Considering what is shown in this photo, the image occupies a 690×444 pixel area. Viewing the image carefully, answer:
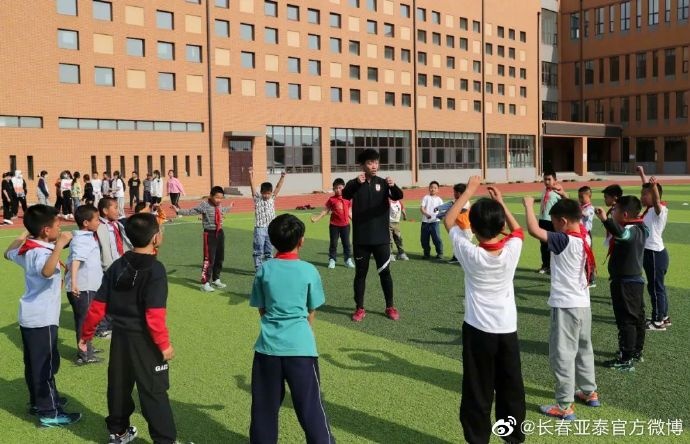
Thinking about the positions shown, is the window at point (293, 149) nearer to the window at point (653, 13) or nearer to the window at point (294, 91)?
the window at point (294, 91)

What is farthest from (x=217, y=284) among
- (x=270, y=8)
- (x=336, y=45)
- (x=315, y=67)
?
(x=336, y=45)

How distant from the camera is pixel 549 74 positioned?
69.8 metres

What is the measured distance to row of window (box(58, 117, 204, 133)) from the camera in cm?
3259

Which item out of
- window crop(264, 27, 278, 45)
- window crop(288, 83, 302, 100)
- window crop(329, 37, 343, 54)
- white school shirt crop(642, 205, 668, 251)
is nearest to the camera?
white school shirt crop(642, 205, 668, 251)

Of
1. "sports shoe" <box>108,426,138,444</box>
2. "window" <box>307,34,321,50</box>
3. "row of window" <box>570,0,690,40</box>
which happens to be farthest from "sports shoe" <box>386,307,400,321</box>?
"row of window" <box>570,0,690,40</box>

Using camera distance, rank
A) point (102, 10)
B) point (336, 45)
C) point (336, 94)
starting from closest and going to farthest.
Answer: point (102, 10) → point (336, 45) → point (336, 94)

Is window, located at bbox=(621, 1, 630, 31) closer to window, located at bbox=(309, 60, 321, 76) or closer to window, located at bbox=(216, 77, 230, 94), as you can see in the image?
window, located at bbox=(309, 60, 321, 76)

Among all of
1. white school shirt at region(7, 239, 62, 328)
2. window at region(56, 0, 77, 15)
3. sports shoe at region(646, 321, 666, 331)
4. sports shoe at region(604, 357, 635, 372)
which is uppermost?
window at region(56, 0, 77, 15)

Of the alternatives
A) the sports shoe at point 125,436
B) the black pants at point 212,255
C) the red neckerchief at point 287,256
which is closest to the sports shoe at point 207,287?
the black pants at point 212,255

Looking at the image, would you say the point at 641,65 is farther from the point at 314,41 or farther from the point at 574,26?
the point at 314,41

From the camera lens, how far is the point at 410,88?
4953 centimetres

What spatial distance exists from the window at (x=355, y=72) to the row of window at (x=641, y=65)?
34195mm

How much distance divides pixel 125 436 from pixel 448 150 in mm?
50671

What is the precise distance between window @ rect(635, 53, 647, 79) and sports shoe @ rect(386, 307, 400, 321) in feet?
216
